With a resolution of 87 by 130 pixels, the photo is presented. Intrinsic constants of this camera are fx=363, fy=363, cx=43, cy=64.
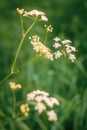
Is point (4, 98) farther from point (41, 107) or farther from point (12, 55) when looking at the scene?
point (41, 107)

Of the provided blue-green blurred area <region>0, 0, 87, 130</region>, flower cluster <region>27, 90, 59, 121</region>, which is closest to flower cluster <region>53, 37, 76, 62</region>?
flower cluster <region>27, 90, 59, 121</region>

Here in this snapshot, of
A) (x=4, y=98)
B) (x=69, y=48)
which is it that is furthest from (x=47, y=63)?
(x=69, y=48)

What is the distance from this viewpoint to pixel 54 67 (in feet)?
10.9

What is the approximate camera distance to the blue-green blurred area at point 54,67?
9.64 ft

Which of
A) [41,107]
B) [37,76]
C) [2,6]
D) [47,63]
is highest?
[2,6]

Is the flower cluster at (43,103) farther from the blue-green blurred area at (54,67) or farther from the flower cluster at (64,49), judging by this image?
the blue-green blurred area at (54,67)

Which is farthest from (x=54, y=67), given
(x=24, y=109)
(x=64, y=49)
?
(x=24, y=109)

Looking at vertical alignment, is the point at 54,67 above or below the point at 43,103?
above

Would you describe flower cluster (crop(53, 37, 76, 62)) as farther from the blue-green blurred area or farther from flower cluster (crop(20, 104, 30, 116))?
the blue-green blurred area

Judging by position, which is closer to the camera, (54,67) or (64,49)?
(64,49)

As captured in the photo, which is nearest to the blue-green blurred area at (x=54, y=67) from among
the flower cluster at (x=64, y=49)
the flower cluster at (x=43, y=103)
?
the flower cluster at (x=64, y=49)

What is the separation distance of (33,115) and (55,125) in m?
0.24

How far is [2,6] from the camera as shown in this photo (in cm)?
454

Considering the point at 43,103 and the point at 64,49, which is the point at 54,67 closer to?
the point at 64,49
